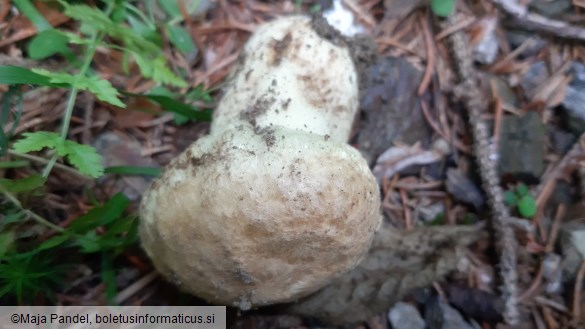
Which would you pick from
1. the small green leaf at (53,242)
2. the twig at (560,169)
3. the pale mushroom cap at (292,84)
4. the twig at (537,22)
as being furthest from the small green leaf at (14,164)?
the twig at (537,22)

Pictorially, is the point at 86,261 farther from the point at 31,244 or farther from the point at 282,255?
the point at 282,255

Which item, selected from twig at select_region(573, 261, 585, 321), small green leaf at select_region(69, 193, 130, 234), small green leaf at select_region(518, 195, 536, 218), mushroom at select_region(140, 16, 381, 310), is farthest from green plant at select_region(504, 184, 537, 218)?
small green leaf at select_region(69, 193, 130, 234)

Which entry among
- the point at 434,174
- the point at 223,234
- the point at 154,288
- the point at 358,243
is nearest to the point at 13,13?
the point at 154,288

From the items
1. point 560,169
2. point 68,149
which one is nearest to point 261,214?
point 68,149

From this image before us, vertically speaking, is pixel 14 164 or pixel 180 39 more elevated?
pixel 180 39

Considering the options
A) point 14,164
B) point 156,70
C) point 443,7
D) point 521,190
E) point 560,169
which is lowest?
point 14,164

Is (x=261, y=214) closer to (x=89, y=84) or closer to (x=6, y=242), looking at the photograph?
(x=89, y=84)
